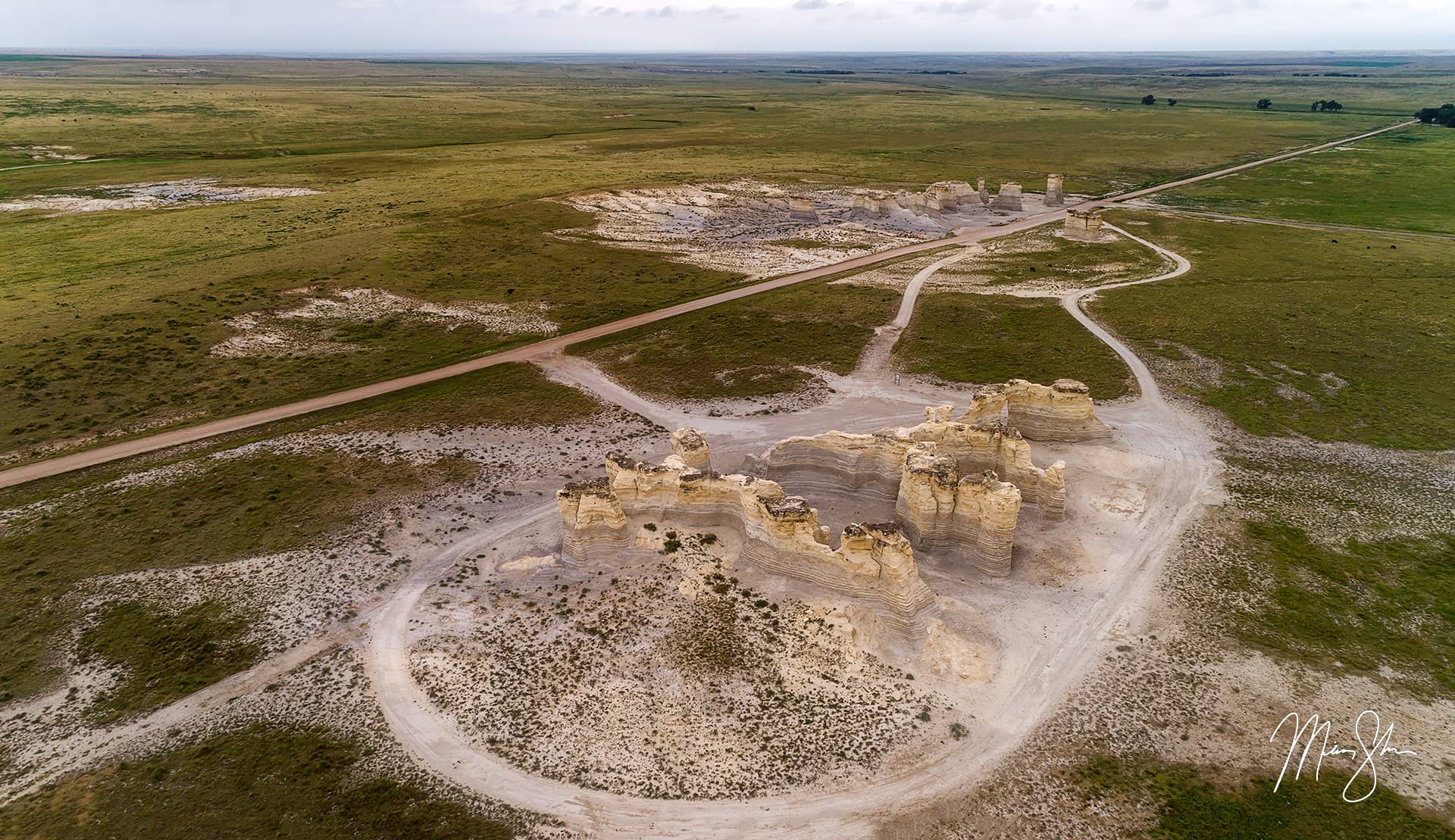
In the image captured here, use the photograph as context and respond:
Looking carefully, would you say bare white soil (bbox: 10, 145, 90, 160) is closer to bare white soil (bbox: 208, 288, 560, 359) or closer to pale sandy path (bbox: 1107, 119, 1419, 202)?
bare white soil (bbox: 208, 288, 560, 359)

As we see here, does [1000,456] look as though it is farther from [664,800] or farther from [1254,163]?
[1254,163]

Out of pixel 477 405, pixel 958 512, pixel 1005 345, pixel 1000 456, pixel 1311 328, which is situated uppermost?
pixel 1311 328

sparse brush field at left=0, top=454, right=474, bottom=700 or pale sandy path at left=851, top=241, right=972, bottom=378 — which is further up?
pale sandy path at left=851, top=241, right=972, bottom=378

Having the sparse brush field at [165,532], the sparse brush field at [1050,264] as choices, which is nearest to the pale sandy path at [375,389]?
the sparse brush field at [165,532]

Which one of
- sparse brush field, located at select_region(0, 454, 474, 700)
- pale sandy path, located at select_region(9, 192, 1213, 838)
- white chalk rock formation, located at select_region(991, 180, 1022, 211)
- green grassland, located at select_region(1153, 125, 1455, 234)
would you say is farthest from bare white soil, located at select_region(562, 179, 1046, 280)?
pale sandy path, located at select_region(9, 192, 1213, 838)

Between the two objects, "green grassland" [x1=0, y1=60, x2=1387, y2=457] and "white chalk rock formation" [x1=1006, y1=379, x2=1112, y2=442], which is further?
"green grassland" [x1=0, y1=60, x2=1387, y2=457]

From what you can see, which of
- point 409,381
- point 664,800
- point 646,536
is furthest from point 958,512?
point 409,381
